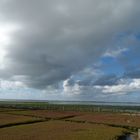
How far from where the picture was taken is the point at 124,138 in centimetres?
3806

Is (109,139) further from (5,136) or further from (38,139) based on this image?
(5,136)

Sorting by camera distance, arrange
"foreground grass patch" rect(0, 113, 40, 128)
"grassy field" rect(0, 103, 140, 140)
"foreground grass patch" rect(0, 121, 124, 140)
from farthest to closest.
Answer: "foreground grass patch" rect(0, 113, 40, 128) → "grassy field" rect(0, 103, 140, 140) → "foreground grass patch" rect(0, 121, 124, 140)

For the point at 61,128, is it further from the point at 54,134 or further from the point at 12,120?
the point at 12,120

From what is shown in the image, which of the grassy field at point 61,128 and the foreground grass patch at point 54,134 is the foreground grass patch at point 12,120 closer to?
the grassy field at point 61,128

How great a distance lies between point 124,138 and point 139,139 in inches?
A: 98.8

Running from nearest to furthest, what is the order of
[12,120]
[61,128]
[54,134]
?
[54,134] < [61,128] < [12,120]

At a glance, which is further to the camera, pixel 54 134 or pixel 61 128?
pixel 61 128

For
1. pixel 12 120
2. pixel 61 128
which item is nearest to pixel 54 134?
pixel 61 128

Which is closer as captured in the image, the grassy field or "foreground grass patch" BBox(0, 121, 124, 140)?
"foreground grass patch" BBox(0, 121, 124, 140)

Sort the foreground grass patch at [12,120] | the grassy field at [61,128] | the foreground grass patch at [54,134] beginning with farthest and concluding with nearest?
the foreground grass patch at [12,120]
the grassy field at [61,128]
the foreground grass patch at [54,134]

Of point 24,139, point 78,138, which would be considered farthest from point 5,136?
point 78,138

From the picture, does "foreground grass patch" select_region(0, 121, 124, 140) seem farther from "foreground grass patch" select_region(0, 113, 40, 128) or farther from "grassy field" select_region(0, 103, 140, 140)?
"foreground grass patch" select_region(0, 113, 40, 128)

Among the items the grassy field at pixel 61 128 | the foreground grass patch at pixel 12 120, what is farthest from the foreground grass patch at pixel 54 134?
the foreground grass patch at pixel 12 120

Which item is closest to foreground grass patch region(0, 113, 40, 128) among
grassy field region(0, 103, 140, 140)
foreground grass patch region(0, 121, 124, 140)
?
grassy field region(0, 103, 140, 140)
